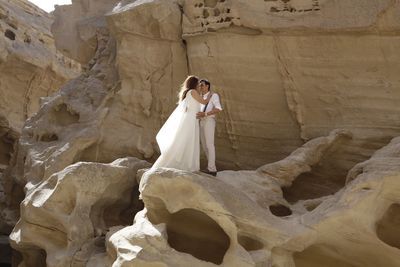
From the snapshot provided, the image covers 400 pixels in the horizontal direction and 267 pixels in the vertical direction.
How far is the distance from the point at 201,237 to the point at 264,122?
252 cm

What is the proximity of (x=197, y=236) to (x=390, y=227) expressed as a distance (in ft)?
7.16

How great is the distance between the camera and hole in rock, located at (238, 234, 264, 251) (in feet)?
16.7

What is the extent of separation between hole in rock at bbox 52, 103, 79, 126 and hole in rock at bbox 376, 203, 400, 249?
224 inches

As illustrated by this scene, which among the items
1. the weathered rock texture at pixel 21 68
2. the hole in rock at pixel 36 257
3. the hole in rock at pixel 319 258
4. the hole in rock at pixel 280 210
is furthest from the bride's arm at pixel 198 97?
the weathered rock texture at pixel 21 68

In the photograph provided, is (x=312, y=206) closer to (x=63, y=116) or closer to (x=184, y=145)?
(x=184, y=145)

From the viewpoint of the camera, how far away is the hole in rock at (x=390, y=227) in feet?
18.6

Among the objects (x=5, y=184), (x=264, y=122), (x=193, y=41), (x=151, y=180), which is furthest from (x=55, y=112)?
(x=151, y=180)

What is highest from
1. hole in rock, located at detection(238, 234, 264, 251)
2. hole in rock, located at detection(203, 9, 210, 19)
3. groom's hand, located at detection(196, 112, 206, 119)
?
hole in rock, located at detection(203, 9, 210, 19)

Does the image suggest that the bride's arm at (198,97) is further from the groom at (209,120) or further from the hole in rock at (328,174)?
the hole in rock at (328,174)

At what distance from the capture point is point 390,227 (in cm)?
574

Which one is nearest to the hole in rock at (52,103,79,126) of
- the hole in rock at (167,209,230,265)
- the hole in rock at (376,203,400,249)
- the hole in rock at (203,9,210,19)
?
the hole in rock at (203,9,210,19)

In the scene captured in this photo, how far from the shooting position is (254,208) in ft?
16.7

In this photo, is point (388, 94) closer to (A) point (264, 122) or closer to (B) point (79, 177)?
(A) point (264, 122)

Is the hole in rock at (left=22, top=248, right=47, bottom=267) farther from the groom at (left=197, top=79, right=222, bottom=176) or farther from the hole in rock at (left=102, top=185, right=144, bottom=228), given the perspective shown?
the groom at (left=197, top=79, right=222, bottom=176)
